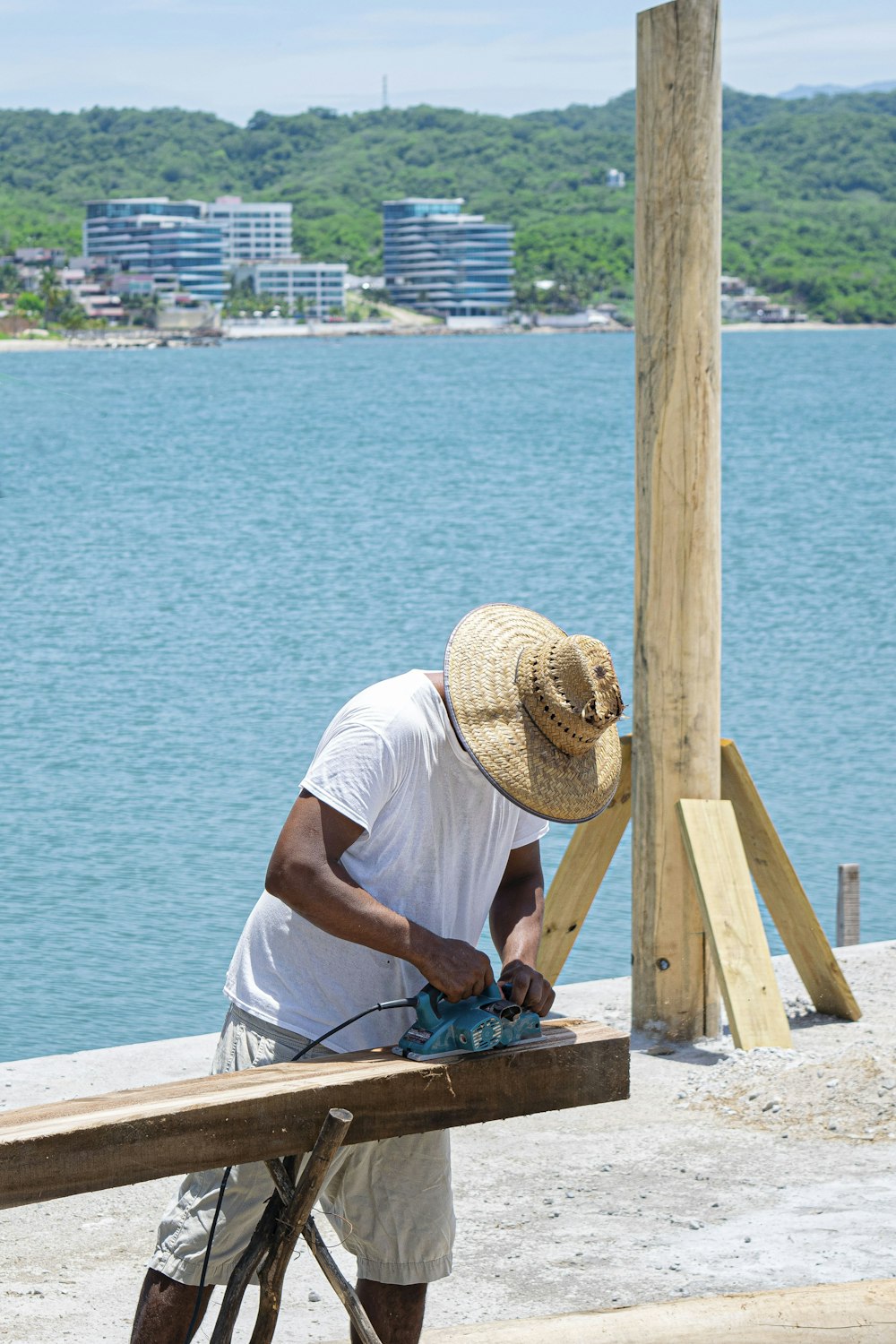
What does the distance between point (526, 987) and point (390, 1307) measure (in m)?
0.61

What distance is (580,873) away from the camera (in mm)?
6227

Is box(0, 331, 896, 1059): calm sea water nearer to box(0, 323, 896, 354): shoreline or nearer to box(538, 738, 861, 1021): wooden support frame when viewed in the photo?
box(538, 738, 861, 1021): wooden support frame

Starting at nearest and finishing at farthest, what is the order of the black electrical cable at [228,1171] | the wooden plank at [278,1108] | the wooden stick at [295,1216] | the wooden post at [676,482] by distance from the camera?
the wooden plank at [278,1108] → the wooden stick at [295,1216] → the black electrical cable at [228,1171] → the wooden post at [676,482]

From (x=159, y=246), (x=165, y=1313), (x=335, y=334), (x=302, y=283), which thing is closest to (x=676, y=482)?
(x=165, y=1313)

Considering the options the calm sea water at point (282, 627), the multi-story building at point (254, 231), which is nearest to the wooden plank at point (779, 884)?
the calm sea water at point (282, 627)

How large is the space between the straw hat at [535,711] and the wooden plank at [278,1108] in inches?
16.7

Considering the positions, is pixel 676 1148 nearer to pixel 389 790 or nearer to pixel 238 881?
pixel 389 790

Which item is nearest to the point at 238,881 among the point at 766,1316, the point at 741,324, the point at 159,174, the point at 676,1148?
the point at 676,1148

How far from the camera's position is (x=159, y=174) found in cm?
19300

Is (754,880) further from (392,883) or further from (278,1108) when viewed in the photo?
(278,1108)

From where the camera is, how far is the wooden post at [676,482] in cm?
581

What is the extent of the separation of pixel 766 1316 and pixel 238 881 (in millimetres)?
8032

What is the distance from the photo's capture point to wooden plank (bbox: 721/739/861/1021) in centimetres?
614

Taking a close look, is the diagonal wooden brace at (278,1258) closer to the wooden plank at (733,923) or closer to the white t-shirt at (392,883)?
the white t-shirt at (392,883)
